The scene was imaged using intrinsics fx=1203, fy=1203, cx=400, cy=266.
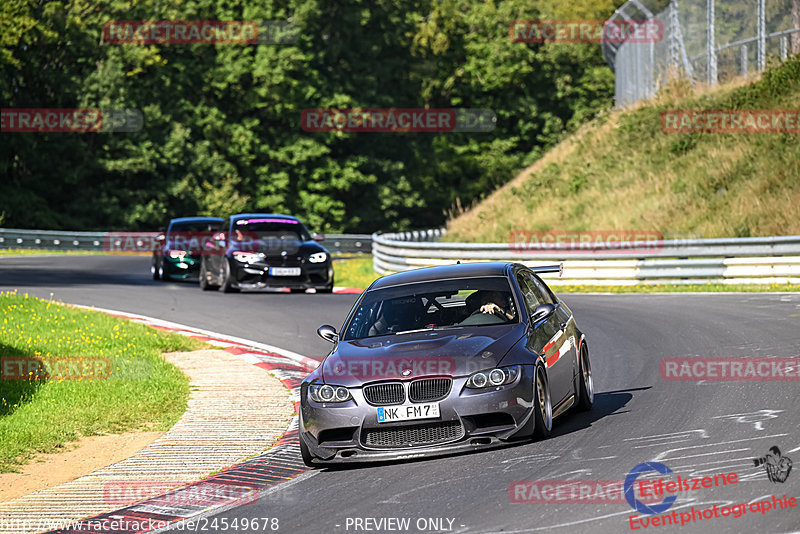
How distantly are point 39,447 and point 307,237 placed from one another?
1513cm

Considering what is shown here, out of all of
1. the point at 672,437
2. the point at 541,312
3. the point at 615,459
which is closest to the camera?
the point at 615,459

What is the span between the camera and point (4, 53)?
54344 mm

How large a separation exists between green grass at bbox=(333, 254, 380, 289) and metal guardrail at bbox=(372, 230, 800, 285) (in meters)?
2.82

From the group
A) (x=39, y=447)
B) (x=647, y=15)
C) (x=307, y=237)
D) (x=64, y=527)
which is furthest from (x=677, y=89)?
(x=64, y=527)

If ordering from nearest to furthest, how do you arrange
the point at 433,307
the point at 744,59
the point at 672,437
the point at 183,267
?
the point at 672,437
the point at 433,307
the point at 183,267
the point at 744,59

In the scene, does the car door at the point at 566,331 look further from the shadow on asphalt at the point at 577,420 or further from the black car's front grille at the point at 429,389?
the black car's front grille at the point at 429,389

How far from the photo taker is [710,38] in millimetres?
31453

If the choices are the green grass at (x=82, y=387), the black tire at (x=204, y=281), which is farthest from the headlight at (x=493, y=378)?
the black tire at (x=204, y=281)

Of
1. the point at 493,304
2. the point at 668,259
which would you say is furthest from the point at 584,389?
the point at 668,259

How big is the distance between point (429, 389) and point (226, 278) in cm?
1671

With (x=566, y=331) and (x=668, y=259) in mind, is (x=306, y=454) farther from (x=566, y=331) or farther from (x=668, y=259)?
(x=668, y=259)

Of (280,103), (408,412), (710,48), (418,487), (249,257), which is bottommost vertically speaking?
(418,487)

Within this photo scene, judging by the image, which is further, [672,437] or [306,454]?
[306,454]

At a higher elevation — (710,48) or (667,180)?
(710,48)
